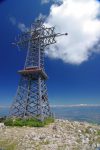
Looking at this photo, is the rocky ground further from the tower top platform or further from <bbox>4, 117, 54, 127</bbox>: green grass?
the tower top platform

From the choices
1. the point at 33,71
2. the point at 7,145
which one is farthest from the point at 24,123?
the point at 7,145

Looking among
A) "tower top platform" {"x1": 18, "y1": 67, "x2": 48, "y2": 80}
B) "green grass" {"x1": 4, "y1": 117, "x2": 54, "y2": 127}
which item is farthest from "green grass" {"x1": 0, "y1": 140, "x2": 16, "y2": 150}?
"tower top platform" {"x1": 18, "y1": 67, "x2": 48, "y2": 80}

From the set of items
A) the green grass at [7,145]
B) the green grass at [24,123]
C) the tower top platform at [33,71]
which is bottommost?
the green grass at [7,145]

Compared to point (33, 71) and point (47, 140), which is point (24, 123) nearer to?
point (33, 71)

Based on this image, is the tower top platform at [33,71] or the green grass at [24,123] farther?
the tower top platform at [33,71]

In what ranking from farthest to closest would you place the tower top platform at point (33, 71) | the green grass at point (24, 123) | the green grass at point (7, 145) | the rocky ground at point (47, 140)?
the tower top platform at point (33, 71) → the green grass at point (24, 123) → the rocky ground at point (47, 140) → the green grass at point (7, 145)

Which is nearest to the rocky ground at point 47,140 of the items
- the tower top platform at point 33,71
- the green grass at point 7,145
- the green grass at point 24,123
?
the green grass at point 7,145

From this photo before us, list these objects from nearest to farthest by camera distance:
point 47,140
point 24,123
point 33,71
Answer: point 47,140 → point 24,123 → point 33,71

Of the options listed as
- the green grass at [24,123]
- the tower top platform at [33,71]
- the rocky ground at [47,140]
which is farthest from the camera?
the tower top platform at [33,71]

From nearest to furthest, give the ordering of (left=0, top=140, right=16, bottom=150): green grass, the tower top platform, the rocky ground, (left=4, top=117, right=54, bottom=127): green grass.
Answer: (left=0, top=140, right=16, bottom=150): green grass < the rocky ground < (left=4, top=117, right=54, bottom=127): green grass < the tower top platform

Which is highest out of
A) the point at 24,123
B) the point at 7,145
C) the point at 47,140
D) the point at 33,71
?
the point at 33,71

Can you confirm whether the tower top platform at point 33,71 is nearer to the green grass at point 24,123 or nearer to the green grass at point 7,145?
the green grass at point 24,123
